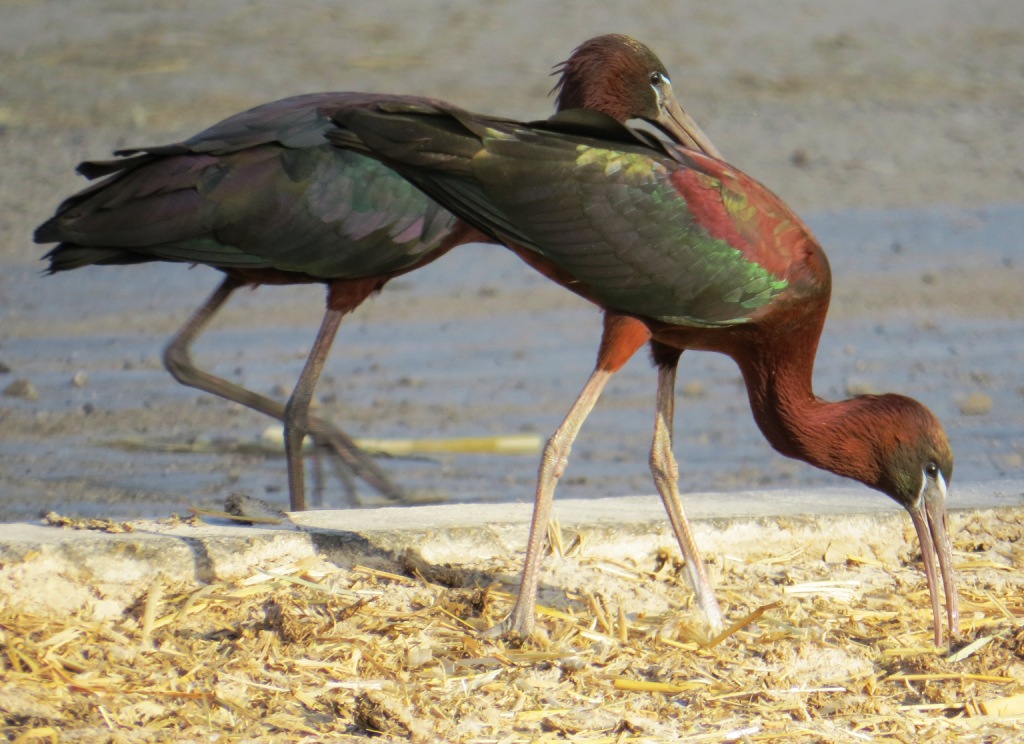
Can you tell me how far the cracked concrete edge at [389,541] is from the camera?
4.20 meters

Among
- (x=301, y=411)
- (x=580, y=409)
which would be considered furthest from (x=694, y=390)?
(x=580, y=409)

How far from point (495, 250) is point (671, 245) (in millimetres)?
5338

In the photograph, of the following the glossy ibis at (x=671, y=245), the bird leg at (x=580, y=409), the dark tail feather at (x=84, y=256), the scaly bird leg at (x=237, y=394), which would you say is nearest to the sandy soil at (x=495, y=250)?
the scaly bird leg at (x=237, y=394)

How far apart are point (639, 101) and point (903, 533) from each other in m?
1.80

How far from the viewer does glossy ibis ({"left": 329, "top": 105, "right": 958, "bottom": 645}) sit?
14.3 feet

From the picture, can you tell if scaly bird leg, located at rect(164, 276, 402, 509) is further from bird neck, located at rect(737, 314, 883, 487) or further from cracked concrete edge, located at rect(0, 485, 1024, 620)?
bird neck, located at rect(737, 314, 883, 487)

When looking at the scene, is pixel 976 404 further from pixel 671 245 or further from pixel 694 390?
pixel 671 245

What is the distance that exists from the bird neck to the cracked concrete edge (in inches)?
20.4

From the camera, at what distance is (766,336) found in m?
4.46

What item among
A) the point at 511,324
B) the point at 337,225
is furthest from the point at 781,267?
the point at 511,324

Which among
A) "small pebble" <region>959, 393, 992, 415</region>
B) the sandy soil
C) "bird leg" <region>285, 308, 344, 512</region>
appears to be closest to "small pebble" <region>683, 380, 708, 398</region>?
the sandy soil

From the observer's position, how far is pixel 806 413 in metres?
4.45

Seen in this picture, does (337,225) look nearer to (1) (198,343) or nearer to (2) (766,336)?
(2) (766,336)

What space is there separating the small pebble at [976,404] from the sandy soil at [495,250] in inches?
0.4
